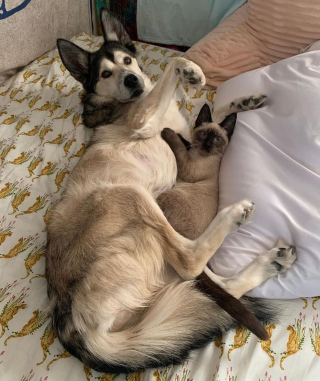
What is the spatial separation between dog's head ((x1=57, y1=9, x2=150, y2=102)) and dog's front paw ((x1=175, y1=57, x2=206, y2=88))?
395 millimetres

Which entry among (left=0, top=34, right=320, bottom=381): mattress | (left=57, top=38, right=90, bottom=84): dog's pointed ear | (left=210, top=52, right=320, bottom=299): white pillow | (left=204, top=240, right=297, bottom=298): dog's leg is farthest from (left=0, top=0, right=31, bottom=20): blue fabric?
(left=204, top=240, right=297, bottom=298): dog's leg

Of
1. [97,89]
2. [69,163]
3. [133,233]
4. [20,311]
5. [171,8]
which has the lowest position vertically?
[20,311]

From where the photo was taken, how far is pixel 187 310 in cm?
152

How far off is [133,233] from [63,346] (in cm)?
64

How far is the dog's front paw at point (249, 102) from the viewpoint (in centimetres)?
207

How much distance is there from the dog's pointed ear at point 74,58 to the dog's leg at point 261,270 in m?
1.91

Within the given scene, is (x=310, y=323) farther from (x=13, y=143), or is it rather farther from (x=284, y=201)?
(x=13, y=143)

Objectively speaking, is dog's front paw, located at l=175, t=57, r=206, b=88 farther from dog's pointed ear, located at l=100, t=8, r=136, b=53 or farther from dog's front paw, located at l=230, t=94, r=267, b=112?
dog's pointed ear, located at l=100, t=8, r=136, b=53

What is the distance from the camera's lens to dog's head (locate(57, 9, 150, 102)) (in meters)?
2.38

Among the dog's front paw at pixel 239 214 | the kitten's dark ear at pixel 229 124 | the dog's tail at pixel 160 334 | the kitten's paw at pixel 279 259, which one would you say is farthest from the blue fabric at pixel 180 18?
the dog's tail at pixel 160 334

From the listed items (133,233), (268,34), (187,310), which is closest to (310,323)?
(187,310)

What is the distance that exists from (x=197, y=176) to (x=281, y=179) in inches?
21.0

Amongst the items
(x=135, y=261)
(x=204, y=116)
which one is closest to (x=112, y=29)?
(x=204, y=116)

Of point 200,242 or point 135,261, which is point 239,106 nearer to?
point 200,242
